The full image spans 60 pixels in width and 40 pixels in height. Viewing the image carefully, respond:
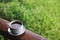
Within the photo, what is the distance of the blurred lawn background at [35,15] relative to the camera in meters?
2.34

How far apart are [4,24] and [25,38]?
296 mm

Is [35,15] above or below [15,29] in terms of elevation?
below

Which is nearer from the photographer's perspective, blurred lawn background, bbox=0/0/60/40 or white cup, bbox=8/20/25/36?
white cup, bbox=8/20/25/36

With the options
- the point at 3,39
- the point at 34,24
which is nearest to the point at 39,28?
the point at 34,24

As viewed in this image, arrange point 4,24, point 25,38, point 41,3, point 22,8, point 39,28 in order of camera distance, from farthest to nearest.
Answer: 1. point 41,3
2. point 22,8
3. point 39,28
4. point 4,24
5. point 25,38

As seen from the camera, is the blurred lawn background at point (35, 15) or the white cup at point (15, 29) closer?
the white cup at point (15, 29)

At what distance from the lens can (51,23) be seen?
2.45m

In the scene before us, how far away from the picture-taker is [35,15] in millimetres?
2525

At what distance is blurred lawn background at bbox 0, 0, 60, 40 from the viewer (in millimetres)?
2337

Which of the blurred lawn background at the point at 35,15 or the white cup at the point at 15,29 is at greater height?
the white cup at the point at 15,29

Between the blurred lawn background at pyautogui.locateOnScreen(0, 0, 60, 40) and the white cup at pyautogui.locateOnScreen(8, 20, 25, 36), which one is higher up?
the white cup at pyautogui.locateOnScreen(8, 20, 25, 36)

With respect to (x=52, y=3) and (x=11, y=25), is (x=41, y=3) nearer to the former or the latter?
(x=52, y=3)

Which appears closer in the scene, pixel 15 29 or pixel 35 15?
pixel 15 29

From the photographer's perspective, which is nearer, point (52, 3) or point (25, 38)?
point (25, 38)
